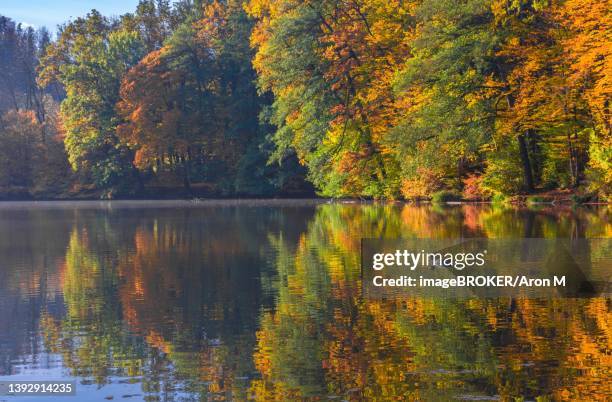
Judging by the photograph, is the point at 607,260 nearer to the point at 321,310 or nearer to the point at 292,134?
the point at 321,310

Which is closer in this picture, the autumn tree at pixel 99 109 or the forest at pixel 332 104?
the forest at pixel 332 104

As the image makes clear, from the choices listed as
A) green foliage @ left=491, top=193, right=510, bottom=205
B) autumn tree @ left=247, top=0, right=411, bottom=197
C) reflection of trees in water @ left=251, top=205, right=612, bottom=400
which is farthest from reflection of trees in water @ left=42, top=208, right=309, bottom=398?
autumn tree @ left=247, top=0, right=411, bottom=197

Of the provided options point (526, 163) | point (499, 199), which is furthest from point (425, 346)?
point (499, 199)

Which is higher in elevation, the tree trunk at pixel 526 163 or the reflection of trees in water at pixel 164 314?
the tree trunk at pixel 526 163

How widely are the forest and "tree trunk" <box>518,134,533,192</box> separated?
0.12 metres

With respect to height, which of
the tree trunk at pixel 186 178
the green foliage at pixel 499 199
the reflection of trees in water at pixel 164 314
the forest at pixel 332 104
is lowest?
the reflection of trees in water at pixel 164 314

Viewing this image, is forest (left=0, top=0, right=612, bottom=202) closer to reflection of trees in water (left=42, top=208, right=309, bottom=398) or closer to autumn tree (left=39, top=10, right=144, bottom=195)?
autumn tree (left=39, top=10, right=144, bottom=195)

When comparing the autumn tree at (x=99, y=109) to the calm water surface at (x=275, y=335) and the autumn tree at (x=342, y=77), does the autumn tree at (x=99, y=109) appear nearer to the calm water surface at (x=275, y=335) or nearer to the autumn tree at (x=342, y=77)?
the autumn tree at (x=342, y=77)

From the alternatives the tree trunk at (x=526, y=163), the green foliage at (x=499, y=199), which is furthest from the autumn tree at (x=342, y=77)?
the tree trunk at (x=526, y=163)

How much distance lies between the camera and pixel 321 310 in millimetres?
14672

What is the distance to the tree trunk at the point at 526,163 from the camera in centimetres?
4969

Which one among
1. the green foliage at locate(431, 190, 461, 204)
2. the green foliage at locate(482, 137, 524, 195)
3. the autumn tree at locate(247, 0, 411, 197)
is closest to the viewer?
the green foliage at locate(482, 137, 524, 195)

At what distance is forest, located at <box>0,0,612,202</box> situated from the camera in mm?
47500

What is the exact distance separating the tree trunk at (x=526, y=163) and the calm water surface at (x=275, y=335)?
28.0 meters
